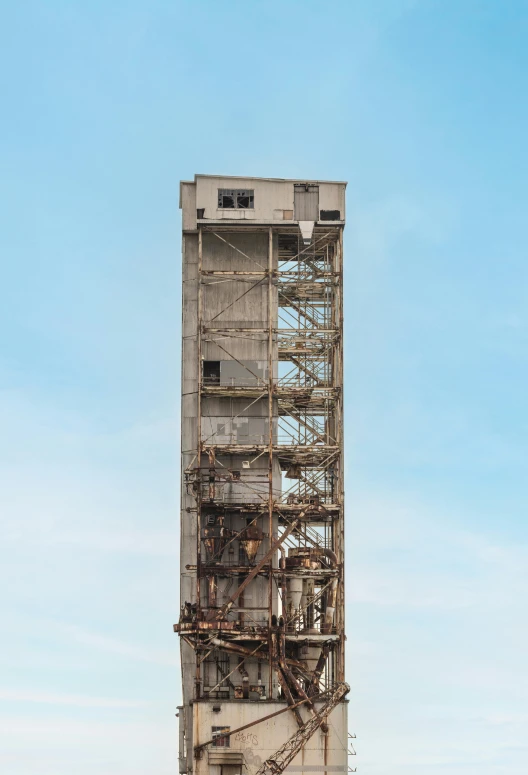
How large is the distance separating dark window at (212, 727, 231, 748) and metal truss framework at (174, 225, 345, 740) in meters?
2.44

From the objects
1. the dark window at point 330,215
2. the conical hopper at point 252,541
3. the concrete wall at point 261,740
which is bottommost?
the concrete wall at point 261,740

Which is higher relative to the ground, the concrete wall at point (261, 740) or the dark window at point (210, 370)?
the dark window at point (210, 370)

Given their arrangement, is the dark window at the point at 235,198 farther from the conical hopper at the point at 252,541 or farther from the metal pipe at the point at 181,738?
the metal pipe at the point at 181,738

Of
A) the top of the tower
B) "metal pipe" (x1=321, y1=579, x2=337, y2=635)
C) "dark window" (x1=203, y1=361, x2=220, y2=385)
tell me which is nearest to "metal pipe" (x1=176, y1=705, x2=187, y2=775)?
"metal pipe" (x1=321, y1=579, x2=337, y2=635)

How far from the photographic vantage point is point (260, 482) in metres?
73.6

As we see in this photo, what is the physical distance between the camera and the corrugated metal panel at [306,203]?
252 feet

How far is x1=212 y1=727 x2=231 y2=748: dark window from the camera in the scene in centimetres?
6906

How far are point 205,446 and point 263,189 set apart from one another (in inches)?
598

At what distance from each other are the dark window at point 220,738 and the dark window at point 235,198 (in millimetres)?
28849

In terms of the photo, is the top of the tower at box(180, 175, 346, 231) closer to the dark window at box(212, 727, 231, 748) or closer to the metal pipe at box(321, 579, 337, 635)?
the metal pipe at box(321, 579, 337, 635)

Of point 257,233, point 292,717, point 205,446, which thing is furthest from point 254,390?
point 292,717

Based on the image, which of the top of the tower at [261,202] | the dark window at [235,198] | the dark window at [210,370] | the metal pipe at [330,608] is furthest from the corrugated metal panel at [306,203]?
the metal pipe at [330,608]

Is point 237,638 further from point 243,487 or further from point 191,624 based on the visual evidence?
point 243,487

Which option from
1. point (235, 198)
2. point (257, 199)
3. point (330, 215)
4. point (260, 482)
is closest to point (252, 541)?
point (260, 482)
